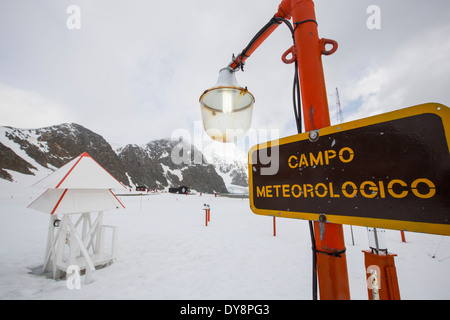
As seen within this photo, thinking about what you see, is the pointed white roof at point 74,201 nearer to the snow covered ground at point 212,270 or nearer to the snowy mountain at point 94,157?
the snow covered ground at point 212,270

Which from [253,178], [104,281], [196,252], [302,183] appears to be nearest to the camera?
[302,183]

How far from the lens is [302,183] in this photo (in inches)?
49.3

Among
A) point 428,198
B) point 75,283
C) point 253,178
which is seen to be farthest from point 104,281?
point 428,198

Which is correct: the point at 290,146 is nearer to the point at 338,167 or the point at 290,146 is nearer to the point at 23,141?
the point at 338,167

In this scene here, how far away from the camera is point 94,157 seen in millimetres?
66188

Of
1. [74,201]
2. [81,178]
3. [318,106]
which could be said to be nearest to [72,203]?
[74,201]

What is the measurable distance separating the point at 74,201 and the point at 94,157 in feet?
248

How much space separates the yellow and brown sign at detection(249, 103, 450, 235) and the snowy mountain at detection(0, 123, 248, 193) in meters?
31.2

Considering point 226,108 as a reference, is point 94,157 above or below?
above

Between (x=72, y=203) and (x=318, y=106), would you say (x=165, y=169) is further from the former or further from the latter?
(x=318, y=106)

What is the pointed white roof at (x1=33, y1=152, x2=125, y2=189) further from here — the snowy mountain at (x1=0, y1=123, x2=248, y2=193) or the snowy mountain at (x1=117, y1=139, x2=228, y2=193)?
the snowy mountain at (x1=117, y1=139, x2=228, y2=193)

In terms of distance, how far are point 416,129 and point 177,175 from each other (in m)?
91.0

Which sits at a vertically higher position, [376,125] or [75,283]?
[376,125]

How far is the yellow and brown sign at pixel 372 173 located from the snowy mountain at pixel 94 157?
1229 inches
